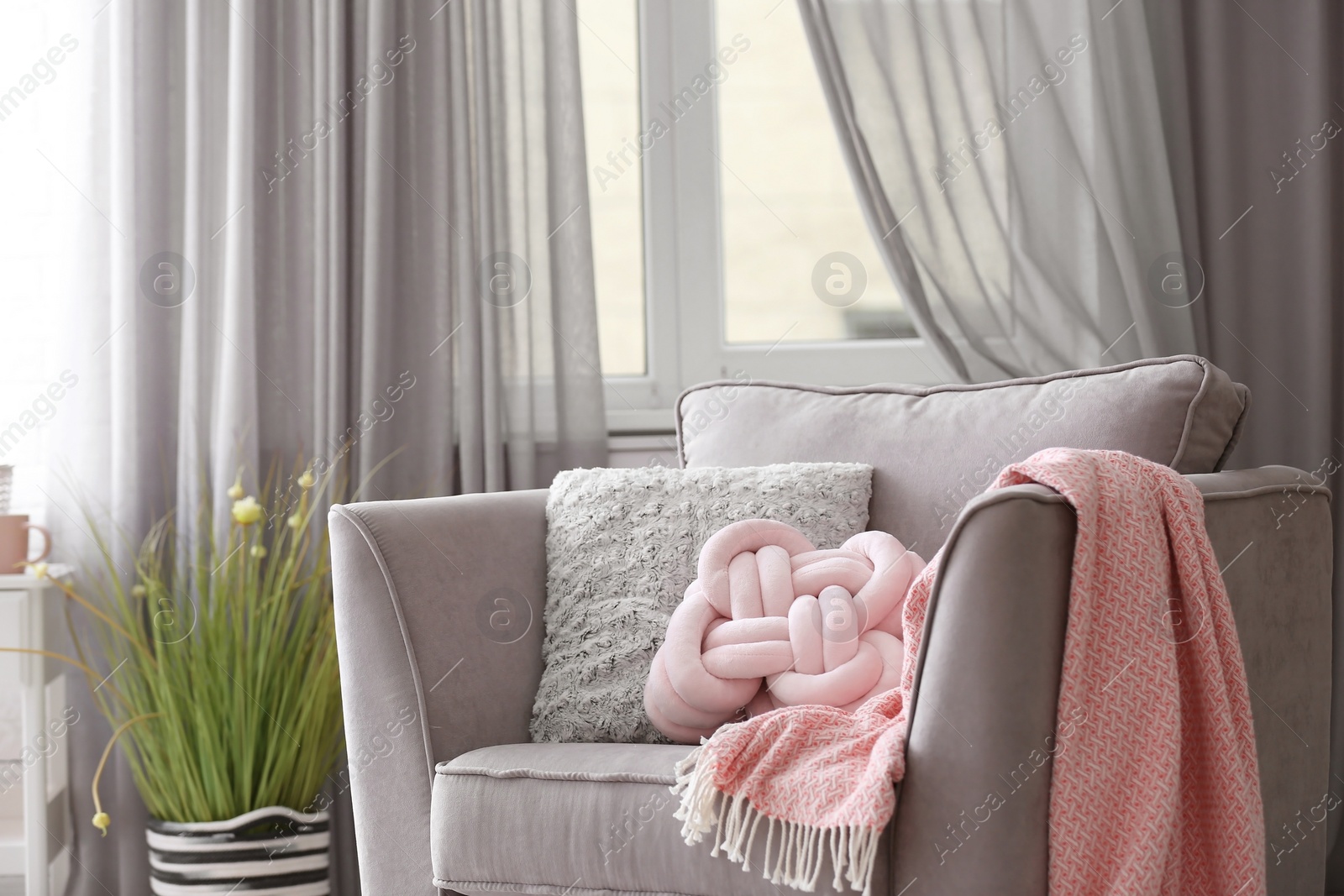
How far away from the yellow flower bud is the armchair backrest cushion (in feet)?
2.44

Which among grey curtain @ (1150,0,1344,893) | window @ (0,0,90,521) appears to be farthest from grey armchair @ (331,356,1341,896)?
window @ (0,0,90,521)

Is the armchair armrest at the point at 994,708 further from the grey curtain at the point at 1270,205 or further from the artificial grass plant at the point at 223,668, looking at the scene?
the grey curtain at the point at 1270,205

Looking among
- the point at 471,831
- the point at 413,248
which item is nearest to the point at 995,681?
the point at 471,831

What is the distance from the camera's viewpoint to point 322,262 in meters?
2.04

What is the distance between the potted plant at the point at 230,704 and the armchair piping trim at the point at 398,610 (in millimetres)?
604

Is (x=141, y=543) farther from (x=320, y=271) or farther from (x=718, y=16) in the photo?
(x=718, y=16)

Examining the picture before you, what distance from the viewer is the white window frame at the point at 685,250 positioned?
222cm

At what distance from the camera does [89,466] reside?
6.59ft

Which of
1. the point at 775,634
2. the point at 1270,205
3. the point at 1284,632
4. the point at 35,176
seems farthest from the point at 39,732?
the point at 1270,205

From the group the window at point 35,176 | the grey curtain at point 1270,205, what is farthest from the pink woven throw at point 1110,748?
the window at point 35,176

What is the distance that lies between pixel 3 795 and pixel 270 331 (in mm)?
1044

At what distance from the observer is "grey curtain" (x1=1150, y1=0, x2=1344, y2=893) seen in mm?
2045

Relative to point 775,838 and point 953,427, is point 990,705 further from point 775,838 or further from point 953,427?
point 953,427

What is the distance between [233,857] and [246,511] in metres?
0.56
